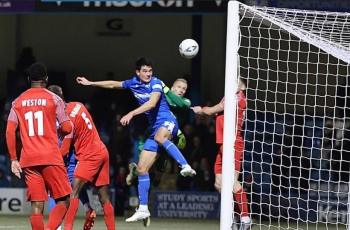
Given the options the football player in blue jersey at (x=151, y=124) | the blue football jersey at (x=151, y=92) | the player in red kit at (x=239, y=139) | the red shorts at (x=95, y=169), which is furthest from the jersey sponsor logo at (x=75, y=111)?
the player in red kit at (x=239, y=139)

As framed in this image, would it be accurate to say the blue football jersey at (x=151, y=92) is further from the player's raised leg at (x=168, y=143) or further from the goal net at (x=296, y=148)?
the goal net at (x=296, y=148)

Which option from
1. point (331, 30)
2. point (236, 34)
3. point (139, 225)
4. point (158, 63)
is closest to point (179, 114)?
point (158, 63)

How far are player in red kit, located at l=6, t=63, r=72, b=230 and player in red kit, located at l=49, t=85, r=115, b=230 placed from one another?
1344 mm

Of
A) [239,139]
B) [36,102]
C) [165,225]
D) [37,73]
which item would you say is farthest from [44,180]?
[165,225]

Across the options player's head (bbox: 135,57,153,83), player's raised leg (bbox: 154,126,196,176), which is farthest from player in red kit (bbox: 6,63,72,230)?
player's raised leg (bbox: 154,126,196,176)

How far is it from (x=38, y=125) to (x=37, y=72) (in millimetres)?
537

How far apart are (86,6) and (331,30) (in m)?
7.17

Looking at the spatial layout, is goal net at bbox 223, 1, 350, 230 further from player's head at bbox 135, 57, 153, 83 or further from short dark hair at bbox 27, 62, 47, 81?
short dark hair at bbox 27, 62, 47, 81

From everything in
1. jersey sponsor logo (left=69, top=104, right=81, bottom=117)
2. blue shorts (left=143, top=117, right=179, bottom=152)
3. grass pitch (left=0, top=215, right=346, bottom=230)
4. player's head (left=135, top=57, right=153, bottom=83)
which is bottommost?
grass pitch (left=0, top=215, right=346, bottom=230)

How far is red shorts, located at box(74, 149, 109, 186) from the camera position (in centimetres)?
1245

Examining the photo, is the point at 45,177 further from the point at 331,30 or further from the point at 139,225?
the point at 139,225

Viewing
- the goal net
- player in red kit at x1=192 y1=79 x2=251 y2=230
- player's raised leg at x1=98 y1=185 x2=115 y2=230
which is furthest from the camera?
the goal net

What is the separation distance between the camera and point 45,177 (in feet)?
36.1

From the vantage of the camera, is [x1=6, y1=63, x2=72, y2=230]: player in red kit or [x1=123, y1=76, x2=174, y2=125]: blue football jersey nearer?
[x1=6, y1=63, x2=72, y2=230]: player in red kit
